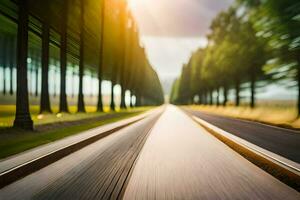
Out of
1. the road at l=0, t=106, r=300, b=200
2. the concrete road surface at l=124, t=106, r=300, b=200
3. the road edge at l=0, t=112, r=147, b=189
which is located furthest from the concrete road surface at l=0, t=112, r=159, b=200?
the concrete road surface at l=124, t=106, r=300, b=200

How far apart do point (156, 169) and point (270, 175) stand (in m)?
2.17

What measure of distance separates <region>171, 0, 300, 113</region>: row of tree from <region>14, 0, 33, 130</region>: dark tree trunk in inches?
623

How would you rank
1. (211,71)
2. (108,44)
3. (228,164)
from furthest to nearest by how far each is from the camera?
1. (211,71)
2. (108,44)
3. (228,164)

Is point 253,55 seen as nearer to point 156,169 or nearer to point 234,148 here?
point 234,148

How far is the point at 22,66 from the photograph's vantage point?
18.8 metres

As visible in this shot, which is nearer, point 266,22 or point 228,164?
point 228,164

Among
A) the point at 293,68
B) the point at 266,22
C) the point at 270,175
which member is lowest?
the point at 270,175

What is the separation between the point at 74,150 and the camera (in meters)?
12.2

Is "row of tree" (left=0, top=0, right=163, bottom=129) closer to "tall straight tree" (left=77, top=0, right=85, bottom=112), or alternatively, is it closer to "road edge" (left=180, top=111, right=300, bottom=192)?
"tall straight tree" (left=77, top=0, right=85, bottom=112)

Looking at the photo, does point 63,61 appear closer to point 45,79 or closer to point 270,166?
point 45,79

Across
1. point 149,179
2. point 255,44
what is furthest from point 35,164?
point 255,44

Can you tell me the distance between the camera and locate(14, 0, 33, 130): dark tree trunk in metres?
18.4

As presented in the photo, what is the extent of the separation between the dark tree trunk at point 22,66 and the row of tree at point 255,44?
51.9 feet

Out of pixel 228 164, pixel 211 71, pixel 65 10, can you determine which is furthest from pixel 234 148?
pixel 211 71
